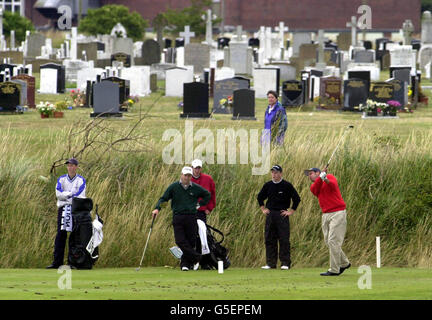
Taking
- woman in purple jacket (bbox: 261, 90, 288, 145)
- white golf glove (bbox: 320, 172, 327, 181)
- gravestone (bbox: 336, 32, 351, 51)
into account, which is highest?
gravestone (bbox: 336, 32, 351, 51)

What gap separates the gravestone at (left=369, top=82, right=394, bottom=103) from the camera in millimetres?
33344

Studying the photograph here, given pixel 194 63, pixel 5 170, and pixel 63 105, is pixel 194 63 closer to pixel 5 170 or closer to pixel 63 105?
pixel 63 105

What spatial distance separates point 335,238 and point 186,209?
2295mm

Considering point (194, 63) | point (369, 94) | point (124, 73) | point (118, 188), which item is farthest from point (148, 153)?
point (194, 63)

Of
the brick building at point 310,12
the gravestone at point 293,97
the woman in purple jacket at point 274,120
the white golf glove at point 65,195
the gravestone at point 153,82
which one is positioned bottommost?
the white golf glove at point 65,195

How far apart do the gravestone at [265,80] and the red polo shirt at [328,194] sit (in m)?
24.4

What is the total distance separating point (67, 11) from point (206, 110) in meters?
62.1

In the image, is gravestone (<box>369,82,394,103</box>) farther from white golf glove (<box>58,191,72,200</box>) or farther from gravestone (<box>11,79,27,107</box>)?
white golf glove (<box>58,191,72,200</box>)

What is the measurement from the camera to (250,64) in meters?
50.4

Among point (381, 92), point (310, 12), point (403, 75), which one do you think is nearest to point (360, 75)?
point (403, 75)

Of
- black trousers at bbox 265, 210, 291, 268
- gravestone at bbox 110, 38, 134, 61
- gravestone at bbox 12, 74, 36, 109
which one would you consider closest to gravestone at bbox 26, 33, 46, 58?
gravestone at bbox 110, 38, 134, 61

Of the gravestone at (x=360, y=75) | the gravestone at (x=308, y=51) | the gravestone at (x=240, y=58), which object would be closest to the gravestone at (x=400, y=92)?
the gravestone at (x=360, y=75)

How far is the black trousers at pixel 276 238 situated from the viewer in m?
16.2

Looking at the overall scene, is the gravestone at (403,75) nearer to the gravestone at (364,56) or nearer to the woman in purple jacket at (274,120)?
the gravestone at (364,56)
